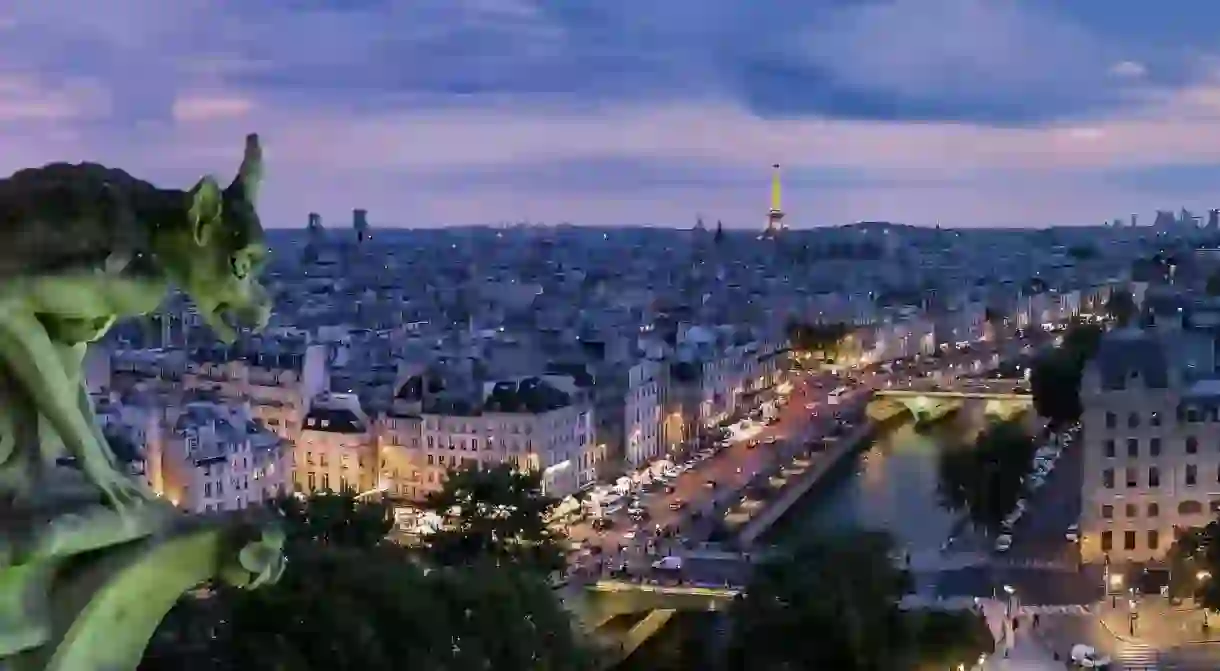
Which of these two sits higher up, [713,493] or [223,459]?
[223,459]

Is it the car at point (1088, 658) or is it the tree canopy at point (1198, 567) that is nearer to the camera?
the car at point (1088, 658)

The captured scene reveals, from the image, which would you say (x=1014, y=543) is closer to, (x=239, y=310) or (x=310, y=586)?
(x=310, y=586)

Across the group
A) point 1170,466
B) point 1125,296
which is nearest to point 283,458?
point 1170,466

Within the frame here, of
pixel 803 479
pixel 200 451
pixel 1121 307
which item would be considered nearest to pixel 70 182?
pixel 200 451

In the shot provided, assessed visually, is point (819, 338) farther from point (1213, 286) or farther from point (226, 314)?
point (226, 314)

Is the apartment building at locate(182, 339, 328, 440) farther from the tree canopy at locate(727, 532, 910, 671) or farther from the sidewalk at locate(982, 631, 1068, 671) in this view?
the tree canopy at locate(727, 532, 910, 671)

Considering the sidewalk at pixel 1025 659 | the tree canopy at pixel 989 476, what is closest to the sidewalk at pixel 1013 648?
the sidewalk at pixel 1025 659

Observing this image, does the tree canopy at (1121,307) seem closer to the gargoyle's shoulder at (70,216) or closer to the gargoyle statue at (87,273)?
the gargoyle statue at (87,273)
